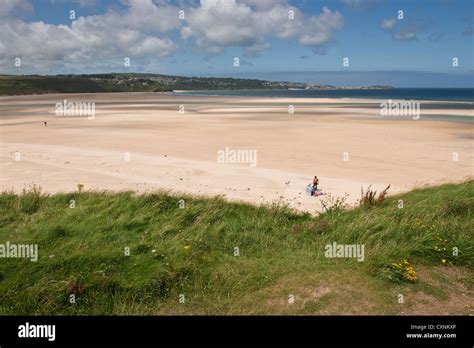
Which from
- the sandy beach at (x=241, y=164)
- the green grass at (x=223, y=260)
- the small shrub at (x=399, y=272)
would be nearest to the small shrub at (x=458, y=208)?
the green grass at (x=223, y=260)

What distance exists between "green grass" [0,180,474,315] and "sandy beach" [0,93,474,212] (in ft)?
12.7

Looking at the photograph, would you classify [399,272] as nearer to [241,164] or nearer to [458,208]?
[458,208]

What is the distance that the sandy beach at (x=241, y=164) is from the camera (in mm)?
16312

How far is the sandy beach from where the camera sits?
53.5 feet

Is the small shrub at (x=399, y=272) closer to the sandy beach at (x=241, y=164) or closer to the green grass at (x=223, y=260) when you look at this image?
the green grass at (x=223, y=260)

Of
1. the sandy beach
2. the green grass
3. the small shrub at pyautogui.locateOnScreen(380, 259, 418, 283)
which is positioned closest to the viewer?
the green grass

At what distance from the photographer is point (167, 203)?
10203 mm

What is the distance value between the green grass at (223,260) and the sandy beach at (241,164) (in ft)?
12.7

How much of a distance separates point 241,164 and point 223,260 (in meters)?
14.1

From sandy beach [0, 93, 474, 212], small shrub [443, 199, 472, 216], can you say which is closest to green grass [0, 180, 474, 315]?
small shrub [443, 199, 472, 216]

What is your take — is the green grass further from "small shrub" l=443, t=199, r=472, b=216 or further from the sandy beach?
the sandy beach

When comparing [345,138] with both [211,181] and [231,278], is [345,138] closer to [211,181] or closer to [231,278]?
[211,181]

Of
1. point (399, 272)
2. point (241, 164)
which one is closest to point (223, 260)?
point (399, 272)
